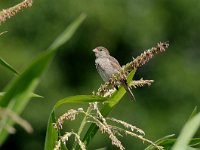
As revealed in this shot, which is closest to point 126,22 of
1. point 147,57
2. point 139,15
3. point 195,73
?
point 139,15

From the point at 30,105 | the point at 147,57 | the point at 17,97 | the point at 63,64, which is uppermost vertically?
the point at 63,64

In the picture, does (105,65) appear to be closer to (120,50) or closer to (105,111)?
(105,111)

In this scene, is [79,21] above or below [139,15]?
below

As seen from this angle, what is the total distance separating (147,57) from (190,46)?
67.8ft

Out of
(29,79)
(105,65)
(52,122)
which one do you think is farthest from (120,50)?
(29,79)

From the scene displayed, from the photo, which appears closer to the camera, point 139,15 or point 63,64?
point 63,64

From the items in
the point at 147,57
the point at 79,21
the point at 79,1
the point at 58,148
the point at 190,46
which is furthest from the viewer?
the point at 190,46

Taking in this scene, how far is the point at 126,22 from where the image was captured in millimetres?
22891

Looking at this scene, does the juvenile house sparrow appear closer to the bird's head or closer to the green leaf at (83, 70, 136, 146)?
the bird's head

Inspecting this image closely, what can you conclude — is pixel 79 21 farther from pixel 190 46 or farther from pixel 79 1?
pixel 190 46

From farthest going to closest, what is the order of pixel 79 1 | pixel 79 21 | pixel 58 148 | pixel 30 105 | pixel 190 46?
pixel 190 46 < pixel 79 1 < pixel 30 105 < pixel 58 148 < pixel 79 21

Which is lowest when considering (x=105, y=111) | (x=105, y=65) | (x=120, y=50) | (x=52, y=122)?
(x=52, y=122)

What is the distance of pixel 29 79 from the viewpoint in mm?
1889

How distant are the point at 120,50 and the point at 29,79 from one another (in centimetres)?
2075
